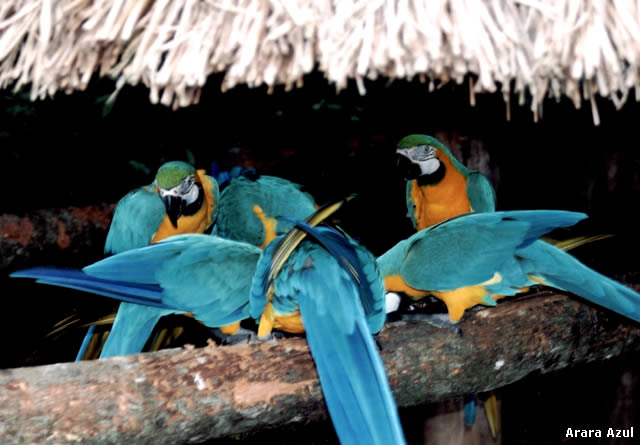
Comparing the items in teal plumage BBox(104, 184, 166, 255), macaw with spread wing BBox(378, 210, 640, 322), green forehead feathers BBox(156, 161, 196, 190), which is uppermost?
green forehead feathers BBox(156, 161, 196, 190)

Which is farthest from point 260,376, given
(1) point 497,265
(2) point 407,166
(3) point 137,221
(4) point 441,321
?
(2) point 407,166

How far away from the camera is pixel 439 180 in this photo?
7.33ft

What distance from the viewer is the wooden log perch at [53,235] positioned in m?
2.42

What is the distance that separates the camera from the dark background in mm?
2836

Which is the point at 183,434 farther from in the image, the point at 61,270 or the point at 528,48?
the point at 528,48

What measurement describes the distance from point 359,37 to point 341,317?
50 centimetres

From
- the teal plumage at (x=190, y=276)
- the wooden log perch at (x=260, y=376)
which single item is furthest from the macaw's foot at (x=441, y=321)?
the teal plumage at (x=190, y=276)

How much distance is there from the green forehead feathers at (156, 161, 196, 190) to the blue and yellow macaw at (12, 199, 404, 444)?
33 centimetres

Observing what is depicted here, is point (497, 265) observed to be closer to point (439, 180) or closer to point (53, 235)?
point (439, 180)

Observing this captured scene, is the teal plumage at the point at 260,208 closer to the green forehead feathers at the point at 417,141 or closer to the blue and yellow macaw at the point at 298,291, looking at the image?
the green forehead feathers at the point at 417,141

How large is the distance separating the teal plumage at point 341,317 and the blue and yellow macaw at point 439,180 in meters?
0.79

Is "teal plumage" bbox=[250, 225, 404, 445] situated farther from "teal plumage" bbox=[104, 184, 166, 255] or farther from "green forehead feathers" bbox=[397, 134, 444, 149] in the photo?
"green forehead feathers" bbox=[397, 134, 444, 149]

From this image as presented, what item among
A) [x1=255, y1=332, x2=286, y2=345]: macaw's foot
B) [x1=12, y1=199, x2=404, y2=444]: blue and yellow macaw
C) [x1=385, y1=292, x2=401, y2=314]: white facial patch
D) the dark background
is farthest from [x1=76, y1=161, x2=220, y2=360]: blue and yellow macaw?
the dark background

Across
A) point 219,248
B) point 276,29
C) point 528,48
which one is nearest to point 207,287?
point 219,248
